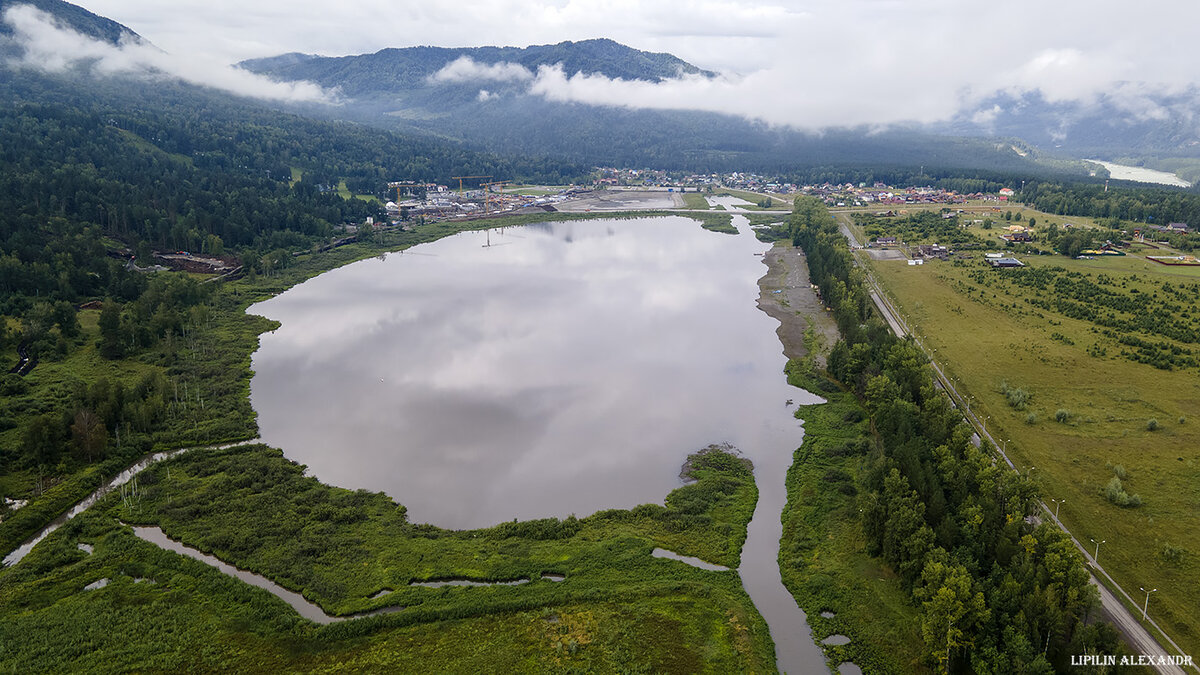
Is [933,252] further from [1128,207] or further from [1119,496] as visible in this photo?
[1119,496]

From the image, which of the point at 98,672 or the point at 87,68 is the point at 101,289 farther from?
the point at 87,68

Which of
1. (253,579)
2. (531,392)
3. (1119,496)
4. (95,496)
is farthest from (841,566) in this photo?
(95,496)

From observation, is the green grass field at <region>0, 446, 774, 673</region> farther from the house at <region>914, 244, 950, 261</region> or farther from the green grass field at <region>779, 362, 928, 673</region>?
the house at <region>914, 244, 950, 261</region>

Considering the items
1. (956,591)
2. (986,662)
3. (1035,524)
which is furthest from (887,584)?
(1035,524)

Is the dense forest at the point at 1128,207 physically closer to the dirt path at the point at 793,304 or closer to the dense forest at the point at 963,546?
the dirt path at the point at 793,304

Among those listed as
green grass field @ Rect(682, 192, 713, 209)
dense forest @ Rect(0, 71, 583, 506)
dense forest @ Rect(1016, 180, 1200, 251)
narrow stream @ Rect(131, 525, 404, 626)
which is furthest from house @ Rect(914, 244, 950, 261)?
narrow stream @ Rect(131, 525, 404, 626)

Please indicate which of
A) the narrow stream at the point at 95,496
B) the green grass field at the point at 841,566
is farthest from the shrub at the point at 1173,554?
the narrow stream at the point at 95,496

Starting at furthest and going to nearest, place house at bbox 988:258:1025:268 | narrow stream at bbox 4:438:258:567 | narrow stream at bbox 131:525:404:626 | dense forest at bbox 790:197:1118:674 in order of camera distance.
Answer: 1. house at bbox 988:258:1025:268
2. narrow stream at bbox 4:438:258:567
3. narrow stream at bbox 131:525:404:626
4. dense forest at bbox 790:197:1118:674
